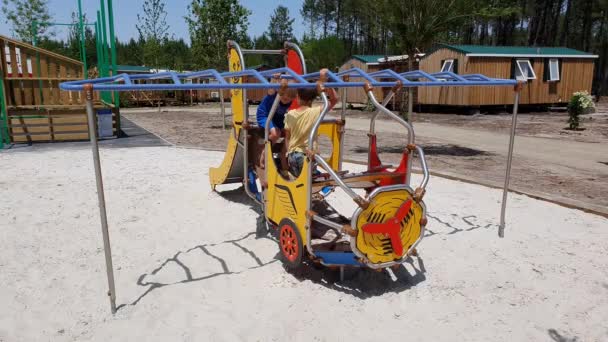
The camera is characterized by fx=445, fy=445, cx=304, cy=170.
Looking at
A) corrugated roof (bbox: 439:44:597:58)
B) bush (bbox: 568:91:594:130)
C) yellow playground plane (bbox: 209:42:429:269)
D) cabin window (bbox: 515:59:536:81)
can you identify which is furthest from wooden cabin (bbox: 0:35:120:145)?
cabin window (bbox: 515:59:536:81)

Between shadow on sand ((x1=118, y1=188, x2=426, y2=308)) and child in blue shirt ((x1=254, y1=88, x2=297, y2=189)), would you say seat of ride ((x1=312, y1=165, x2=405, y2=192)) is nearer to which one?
child in blue shirt ((x1=254, y1=88, x2=297, y2=189))

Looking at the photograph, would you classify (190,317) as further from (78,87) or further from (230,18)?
(230,18)

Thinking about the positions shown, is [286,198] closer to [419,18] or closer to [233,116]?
[233,116]

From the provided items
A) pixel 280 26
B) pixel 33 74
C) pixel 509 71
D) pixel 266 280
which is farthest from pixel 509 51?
pixel 280 26

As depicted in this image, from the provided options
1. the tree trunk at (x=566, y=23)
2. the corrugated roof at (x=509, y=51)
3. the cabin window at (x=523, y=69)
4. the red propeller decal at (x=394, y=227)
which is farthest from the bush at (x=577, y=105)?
the tree trunk at (x=566, y=23)

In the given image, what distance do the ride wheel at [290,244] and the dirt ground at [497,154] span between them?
429 centimetres

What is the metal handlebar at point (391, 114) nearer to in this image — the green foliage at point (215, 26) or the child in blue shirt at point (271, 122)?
the child in blue shirt at point (271, 122)

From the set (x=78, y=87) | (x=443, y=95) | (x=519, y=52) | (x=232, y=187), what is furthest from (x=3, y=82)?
(x=519, y=52)

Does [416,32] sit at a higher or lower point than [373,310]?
higher

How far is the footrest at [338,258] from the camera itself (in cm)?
366

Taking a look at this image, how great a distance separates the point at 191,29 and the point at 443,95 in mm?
13349

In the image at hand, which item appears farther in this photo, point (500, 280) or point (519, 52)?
point (519, 52)

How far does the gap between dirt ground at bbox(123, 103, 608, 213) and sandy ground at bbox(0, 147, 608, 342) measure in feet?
3.87

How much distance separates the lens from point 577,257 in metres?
4.46
